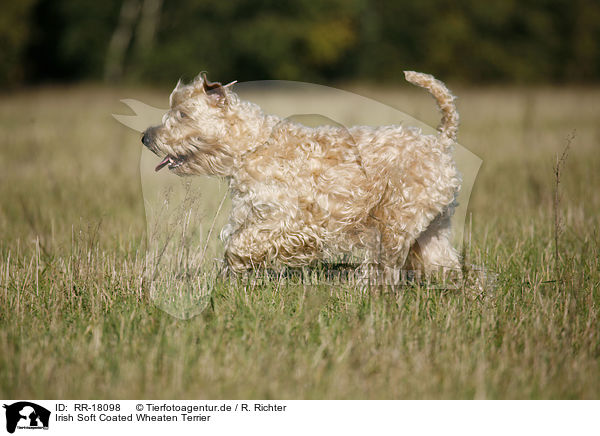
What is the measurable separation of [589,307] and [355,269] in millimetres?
1730

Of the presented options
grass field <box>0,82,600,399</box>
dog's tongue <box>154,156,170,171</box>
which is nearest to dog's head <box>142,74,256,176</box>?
dog's tongue <box>154,156,170,171</box>

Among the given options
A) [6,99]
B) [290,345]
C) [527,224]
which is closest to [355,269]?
[290,345]

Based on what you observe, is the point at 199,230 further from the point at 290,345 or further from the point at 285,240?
the point at 290,345

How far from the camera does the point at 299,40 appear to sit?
34.8 metres

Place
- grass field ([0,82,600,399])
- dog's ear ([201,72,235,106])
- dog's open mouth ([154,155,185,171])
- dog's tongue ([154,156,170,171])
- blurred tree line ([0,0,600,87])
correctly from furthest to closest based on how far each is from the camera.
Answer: blurred tree line ([0,0,600,87]), dog's open mouth ([154,155,185,171]), dog's tongue ([154,156,170,171]), dog's ear ([201,72,235,106]), grass field ([0,82,600,399])

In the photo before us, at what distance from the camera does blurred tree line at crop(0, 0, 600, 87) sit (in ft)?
105

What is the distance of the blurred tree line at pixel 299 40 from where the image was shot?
1256 inches

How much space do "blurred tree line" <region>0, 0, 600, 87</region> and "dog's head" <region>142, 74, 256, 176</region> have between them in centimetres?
2645

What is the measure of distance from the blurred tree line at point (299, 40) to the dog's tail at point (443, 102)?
2683cm

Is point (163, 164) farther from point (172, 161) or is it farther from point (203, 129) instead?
point (203, 129)
